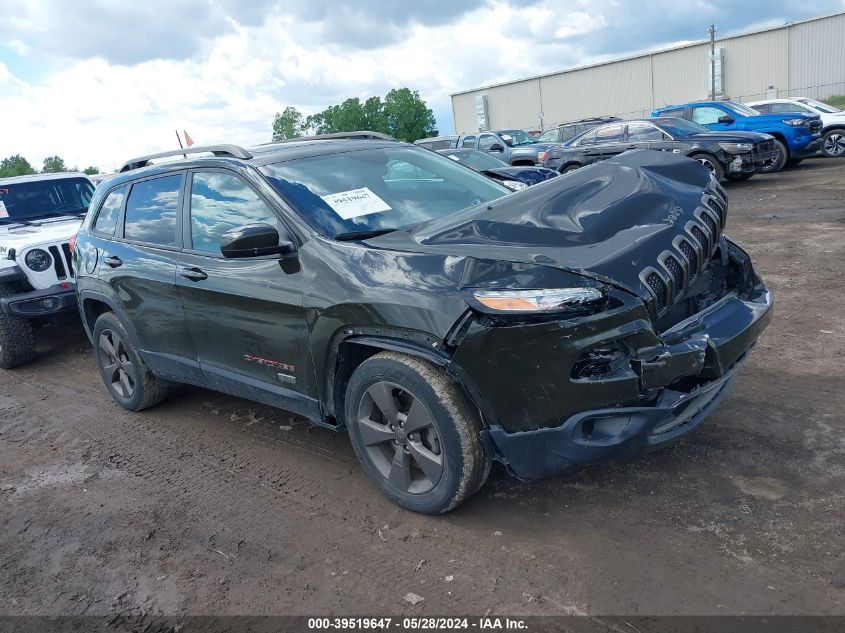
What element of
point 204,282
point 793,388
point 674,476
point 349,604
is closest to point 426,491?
point 349,604

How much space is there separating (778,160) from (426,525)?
47.3 ft

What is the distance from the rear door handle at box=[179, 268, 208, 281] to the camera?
4008mm

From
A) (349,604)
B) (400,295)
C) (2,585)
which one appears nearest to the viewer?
(349,604)

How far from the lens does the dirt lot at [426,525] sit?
8.95 ft

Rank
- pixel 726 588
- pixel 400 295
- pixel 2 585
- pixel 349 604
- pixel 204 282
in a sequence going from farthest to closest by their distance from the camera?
pixel 204 282 < pixel 2 585 < pixel 400 295 < pixel 349 604 < pixel 726 588

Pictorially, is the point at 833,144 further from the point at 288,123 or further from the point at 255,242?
the point at 288,123

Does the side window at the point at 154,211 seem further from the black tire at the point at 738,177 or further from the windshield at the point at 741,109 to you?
the windshield at the point at 741,109

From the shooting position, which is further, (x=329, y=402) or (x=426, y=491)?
(x=329, y=402)

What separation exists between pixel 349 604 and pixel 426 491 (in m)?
0.66

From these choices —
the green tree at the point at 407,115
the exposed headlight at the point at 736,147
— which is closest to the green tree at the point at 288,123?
the green tree at the point at 407,115

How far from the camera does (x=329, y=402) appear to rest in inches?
139

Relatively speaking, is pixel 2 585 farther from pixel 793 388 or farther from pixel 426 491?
pixel 793 388

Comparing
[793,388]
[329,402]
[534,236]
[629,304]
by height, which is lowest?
[793,388]

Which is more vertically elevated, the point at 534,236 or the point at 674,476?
the point at 534,236
